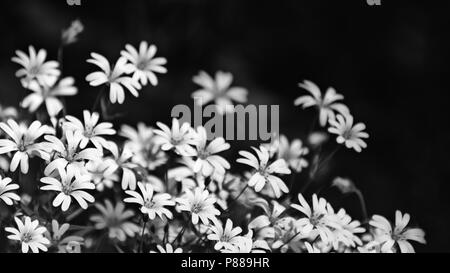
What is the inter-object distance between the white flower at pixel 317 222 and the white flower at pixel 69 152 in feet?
2.53

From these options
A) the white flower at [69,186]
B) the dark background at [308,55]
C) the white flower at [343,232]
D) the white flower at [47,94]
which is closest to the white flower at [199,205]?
the white flower at [69,186]

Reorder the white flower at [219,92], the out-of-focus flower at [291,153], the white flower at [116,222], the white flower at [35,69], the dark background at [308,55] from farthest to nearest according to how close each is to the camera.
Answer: the dark background at [308,55] < the white flower at [219,92] < the out-of-focus flower at [291,153] < the white flower at [35,69] < the white flower at [116,222]

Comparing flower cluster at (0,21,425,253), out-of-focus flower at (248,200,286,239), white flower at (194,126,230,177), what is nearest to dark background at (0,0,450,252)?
flower cluster at (0,21,425,253)

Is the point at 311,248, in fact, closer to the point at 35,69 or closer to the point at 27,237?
the point at 27,237

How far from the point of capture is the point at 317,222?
2701mm

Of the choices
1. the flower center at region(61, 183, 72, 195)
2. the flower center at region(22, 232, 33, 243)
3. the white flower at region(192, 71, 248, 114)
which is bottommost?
the flower center at region(22, 232, 33, 243)

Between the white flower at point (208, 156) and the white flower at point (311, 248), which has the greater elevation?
the white flower at point (208, 156)

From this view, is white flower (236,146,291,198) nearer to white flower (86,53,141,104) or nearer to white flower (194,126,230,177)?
white flower (194,126,230,177)

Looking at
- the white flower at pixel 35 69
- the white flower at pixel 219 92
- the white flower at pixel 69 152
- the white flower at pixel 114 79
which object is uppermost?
the white flower at pixel 219 92

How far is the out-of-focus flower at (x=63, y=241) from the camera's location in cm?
268

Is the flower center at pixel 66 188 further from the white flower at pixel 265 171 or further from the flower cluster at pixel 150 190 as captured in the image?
the white flower at pixel 265 171

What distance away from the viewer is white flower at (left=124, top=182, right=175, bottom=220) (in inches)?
101
